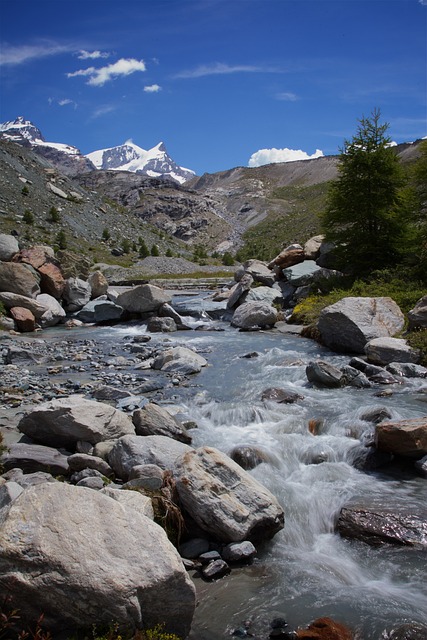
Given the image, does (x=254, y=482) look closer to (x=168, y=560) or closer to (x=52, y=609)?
(x=168, y=560)

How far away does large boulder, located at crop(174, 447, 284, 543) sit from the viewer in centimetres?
598

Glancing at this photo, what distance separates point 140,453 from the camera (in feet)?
24.4

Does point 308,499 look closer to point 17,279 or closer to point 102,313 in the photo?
point 102,313

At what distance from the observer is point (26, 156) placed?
253ft

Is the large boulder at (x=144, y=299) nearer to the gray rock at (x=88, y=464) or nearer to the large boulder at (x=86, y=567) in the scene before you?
the gray rock at (x=88, y=464)

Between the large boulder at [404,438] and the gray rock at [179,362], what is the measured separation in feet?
24.4

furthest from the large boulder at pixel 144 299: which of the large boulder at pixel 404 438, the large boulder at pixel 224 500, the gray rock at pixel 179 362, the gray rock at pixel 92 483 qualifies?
the large boulder at pixel 224 500

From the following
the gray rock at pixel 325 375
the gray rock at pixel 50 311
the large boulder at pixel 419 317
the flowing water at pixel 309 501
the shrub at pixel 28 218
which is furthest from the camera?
the shrub at pixel 28 218

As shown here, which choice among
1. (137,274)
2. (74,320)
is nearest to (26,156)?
(137,274)

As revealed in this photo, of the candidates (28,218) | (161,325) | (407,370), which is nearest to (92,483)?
(407,370)

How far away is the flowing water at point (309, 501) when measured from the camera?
16.7ft

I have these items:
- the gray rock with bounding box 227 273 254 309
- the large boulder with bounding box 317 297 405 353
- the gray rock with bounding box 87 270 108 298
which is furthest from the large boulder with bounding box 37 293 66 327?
the large boulder with bounding box 317 297 405 353

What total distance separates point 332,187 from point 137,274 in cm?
3084

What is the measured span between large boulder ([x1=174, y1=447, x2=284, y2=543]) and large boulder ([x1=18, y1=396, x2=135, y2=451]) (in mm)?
2340
